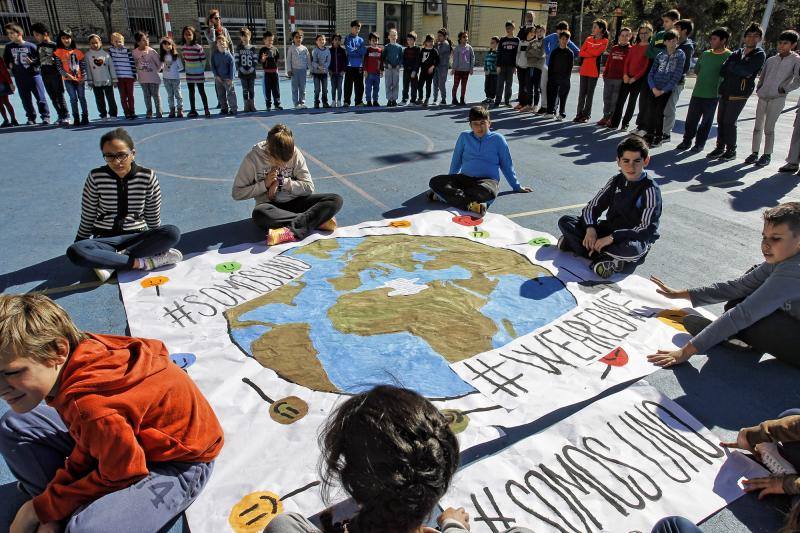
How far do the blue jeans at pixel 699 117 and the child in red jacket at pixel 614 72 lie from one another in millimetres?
1645

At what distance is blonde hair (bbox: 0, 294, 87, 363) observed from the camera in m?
1.60

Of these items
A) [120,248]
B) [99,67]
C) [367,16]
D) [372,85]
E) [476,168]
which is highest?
[367,16]

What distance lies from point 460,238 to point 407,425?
3.51 meters

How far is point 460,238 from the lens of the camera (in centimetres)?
461

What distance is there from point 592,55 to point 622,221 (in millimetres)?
6914

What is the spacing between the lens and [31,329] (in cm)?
163

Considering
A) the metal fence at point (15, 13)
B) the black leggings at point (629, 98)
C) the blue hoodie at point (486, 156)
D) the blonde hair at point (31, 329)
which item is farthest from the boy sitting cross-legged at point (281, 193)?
the metal fence at point (15, 13)

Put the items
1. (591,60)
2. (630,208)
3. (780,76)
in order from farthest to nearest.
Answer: (591,60) < (780,76) < (630,208)

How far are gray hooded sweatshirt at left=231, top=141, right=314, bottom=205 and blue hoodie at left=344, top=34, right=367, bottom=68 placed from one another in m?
7.78

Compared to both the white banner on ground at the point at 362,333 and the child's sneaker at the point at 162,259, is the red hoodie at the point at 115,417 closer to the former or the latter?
the white banner on ground at the point at 362,333

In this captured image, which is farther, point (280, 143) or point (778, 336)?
point (280, 143)

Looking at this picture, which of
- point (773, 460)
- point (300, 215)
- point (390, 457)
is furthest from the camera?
point (300, 215)

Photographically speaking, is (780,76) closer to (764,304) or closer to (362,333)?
(764,304)

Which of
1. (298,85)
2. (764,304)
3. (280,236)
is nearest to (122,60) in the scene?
(298,85)
